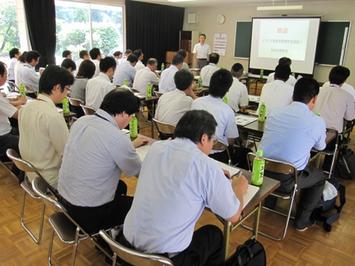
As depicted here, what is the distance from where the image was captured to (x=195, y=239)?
155 cm

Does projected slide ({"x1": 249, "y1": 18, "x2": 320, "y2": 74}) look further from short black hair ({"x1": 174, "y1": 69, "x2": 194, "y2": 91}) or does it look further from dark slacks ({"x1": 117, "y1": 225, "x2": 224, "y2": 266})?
dark slacks ({"x1": 117, "y1": 225, "x2": 224, "y2": 266})

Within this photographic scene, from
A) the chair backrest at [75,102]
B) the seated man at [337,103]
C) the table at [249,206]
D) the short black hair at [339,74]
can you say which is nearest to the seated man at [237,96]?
the seated man at [337,103]

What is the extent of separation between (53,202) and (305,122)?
179 centimetres

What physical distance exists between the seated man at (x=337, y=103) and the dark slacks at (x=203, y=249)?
2.46 m

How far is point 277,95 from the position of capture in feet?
11.4

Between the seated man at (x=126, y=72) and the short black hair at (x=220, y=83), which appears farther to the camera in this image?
the seated man at (x=126, y=72)

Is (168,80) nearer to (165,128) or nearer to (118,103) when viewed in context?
(165,128)

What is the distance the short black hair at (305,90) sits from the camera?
2.31 meters

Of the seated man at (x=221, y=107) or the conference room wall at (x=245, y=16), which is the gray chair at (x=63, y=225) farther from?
the conference room wall at (x=245, y=16)

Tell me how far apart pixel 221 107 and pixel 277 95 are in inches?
43.4

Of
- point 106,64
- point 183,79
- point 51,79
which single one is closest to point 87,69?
point 106,64

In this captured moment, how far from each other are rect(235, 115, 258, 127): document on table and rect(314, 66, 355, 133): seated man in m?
0.86

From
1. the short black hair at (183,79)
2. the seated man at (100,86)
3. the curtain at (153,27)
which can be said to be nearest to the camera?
the short black hair at (183,79)

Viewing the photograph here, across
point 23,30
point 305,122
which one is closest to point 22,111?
point 305,122
